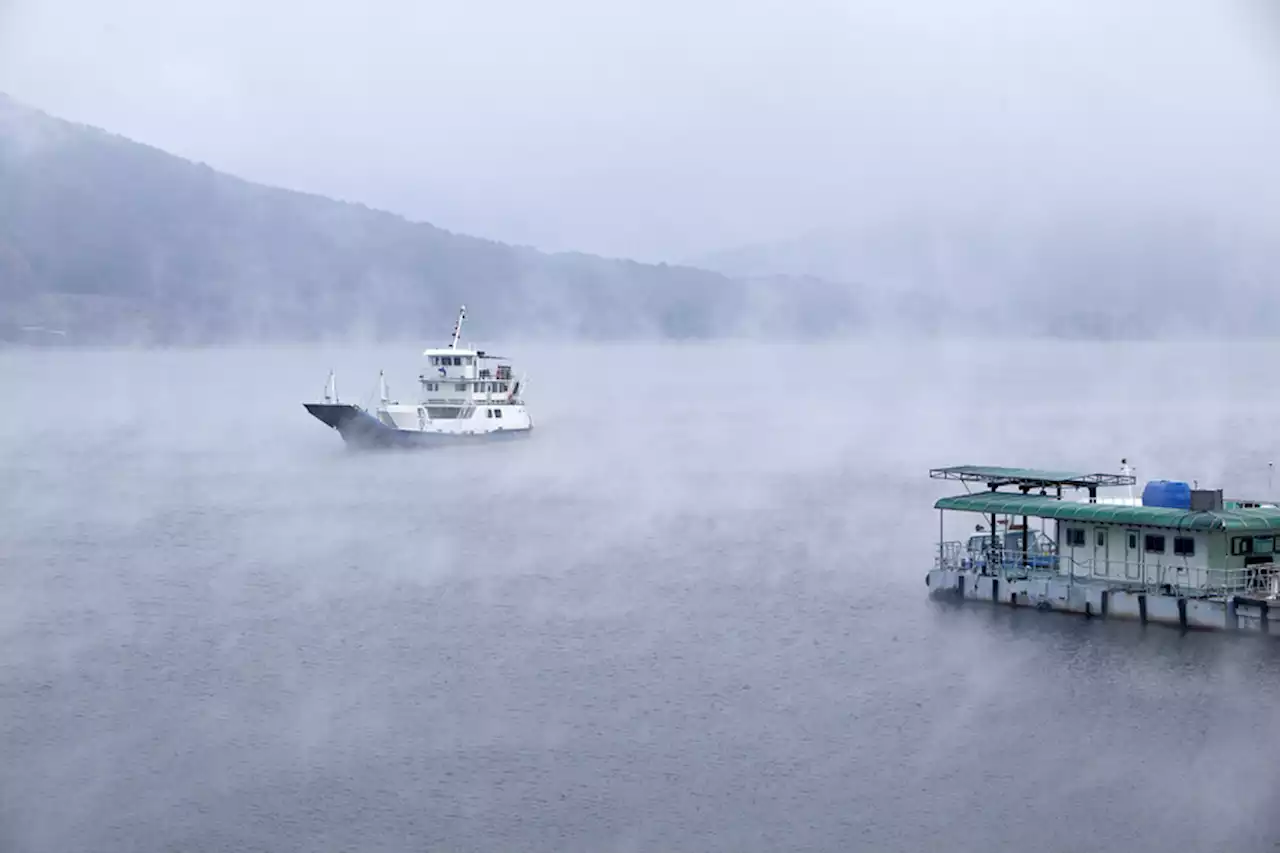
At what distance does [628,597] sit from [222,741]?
1645 cm

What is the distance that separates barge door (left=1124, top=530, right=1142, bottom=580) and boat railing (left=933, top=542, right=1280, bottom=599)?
26mm

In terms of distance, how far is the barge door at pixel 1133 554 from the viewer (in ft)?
133

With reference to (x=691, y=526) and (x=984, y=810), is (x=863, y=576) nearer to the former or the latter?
(x=691, y=526)

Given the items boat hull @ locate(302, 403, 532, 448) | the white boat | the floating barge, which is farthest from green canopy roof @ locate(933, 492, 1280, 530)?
boat hull @ locate(302, 403, 532, 448)

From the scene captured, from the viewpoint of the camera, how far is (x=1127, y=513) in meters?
39.9

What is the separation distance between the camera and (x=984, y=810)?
28281 millimetres

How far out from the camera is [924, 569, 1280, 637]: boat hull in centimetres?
3747

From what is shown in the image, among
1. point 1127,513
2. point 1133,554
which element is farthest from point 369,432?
point 1127,513

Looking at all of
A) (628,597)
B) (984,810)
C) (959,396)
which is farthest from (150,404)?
(984,810)

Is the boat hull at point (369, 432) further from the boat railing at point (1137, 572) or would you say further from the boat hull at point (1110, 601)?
the boat hull at point (1110, 601)

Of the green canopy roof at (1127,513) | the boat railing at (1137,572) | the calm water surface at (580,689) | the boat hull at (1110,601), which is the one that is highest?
the green canopy roof at (1127,513)

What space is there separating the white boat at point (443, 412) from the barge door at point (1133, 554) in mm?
53584

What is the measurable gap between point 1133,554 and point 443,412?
59.0 metres

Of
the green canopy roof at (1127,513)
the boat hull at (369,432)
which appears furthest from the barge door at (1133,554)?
the boat hull at (369,432)
